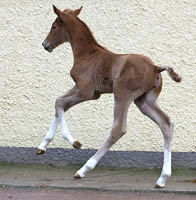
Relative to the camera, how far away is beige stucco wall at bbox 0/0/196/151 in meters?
6.26

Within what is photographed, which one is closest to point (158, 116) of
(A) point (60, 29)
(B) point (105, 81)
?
(B) point (105, 81)

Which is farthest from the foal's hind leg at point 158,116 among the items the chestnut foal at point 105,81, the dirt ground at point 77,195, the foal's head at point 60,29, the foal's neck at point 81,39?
the foal's head at point 60,29

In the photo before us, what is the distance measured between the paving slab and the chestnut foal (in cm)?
38

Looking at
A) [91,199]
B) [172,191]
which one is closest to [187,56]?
[172,191]

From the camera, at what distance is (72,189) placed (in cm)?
538

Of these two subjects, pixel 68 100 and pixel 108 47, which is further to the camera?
pixel 108 47

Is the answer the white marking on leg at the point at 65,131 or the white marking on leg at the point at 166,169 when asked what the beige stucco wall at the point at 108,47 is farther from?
the white marking on leg at the point at 65,131

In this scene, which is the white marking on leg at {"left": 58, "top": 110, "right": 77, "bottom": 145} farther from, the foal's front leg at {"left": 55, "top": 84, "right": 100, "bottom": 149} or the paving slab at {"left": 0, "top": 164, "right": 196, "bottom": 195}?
the paving slab at {"left": 0, "top": 164, "right": 196, "bottom": 195}

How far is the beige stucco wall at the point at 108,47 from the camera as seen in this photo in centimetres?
626

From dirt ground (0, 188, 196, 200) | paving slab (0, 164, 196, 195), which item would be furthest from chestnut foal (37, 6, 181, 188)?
paving slab (0, 164, 196, 195)

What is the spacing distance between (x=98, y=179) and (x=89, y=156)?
23.8 inches

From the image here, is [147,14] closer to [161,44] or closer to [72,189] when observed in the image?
[161,44]

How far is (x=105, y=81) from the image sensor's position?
16.5 feet

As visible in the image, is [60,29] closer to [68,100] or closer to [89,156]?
[68,100]
